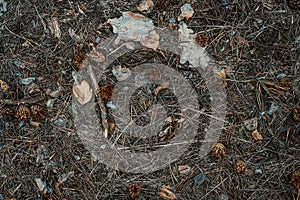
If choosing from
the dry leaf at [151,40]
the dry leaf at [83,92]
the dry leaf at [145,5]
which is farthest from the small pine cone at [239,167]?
the dry leaf at [145,5]

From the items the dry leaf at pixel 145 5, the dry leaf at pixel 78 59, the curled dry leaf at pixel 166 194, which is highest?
the dry leaf at pixel 145 5

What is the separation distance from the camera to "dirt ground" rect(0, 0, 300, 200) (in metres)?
2.38

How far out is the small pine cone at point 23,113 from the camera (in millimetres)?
2408

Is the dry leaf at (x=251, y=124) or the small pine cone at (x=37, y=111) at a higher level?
the small pine cone at (x=37, y=111)

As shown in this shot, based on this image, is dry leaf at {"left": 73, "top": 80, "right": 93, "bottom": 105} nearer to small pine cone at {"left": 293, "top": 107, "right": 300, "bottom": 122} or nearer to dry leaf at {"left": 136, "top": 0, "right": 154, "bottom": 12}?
dry leaf at {"left": 136, "top": 0, "right": 154, "bottom": 12}

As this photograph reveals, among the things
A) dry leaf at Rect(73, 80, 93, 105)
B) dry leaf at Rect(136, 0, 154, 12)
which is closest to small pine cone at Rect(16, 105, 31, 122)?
dry leaf at Rect(73, 80, 93, 105)

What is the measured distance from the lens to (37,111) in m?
2.40

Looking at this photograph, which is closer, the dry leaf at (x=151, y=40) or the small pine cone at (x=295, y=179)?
the small pine cone at (x=295, y=179)

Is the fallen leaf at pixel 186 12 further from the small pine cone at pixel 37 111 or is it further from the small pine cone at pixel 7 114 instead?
the small pine cone at pixel 7 114

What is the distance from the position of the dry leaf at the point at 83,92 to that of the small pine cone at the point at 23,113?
0.34 metres

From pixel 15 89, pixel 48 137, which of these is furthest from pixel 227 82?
pixel 15 89

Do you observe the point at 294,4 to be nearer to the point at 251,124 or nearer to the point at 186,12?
the point at 186,12

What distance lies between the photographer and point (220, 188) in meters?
2.38

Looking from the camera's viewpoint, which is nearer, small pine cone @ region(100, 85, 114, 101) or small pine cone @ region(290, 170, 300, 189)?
small pine cone @ region(290, 170, 300, 189)
